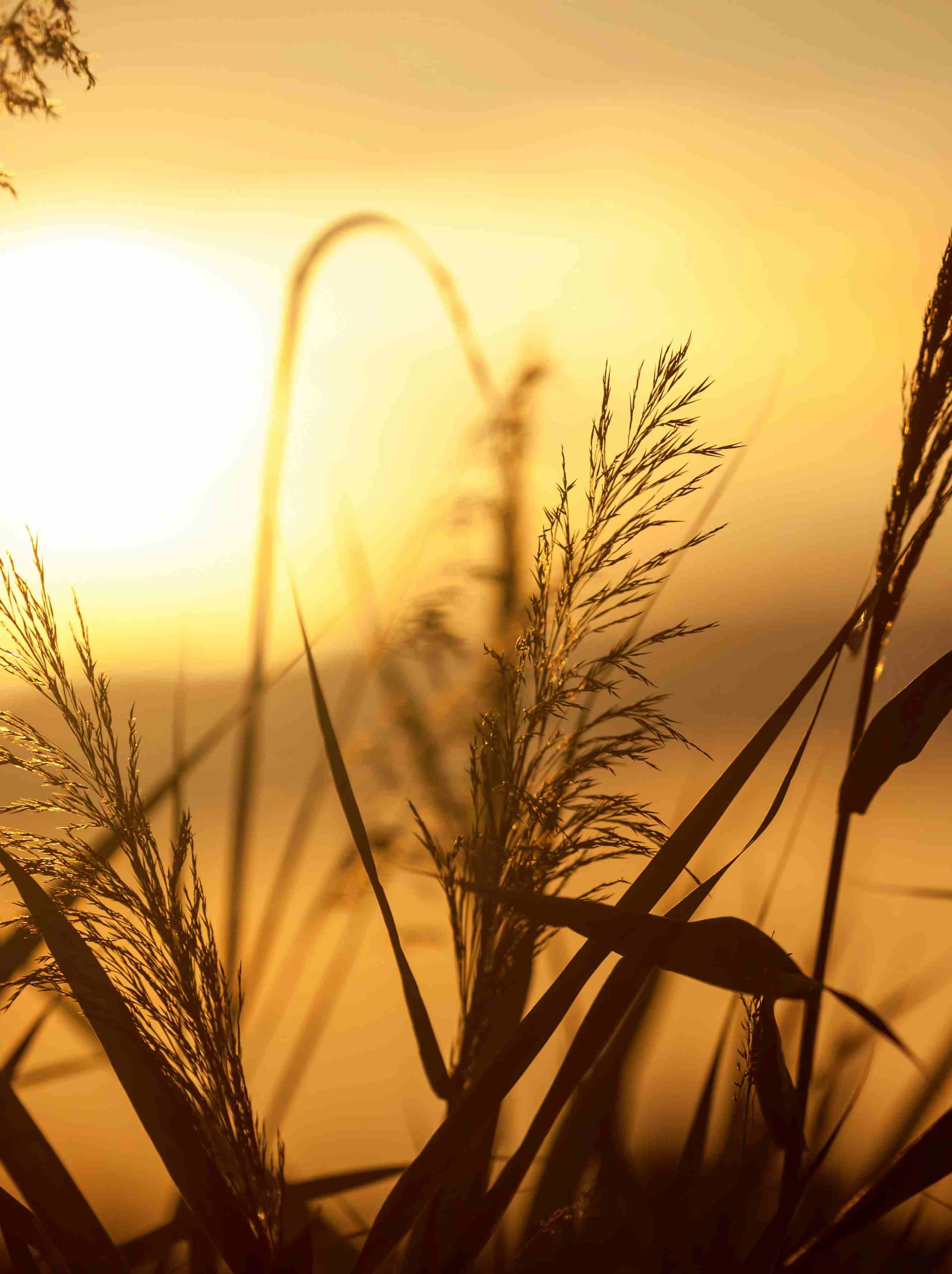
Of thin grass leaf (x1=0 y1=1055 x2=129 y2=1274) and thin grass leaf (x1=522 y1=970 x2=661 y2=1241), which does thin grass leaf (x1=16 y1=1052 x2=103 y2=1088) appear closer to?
thin grass leaf (x1=0 y1=1055 x2=129 y2=1274)

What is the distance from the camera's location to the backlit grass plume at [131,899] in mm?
535

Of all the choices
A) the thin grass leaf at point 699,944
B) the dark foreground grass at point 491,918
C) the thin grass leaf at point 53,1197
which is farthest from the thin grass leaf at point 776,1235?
the thin grass leaf at point 53,1197

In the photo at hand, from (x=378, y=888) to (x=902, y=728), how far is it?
387mm

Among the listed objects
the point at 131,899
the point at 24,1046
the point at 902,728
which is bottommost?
the point at 24,1046

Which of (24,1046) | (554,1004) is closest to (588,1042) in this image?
(554,1004)

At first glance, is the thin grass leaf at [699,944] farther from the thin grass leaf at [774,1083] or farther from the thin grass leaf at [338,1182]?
the thin grass leaf at [338,1182]

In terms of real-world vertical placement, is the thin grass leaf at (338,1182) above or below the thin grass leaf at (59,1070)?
below

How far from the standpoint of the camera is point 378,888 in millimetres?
566

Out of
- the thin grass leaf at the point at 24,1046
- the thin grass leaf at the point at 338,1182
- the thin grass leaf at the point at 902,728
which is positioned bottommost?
the thin grass leaf at the point at 338,1182

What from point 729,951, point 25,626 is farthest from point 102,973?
point 729,951

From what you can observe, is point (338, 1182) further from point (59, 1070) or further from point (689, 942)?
point (689, 942)

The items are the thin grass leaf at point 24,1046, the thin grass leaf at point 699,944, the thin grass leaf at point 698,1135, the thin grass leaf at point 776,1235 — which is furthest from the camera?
the thin grass leaf at point 698,1135

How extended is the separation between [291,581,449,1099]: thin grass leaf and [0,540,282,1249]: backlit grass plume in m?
0.11

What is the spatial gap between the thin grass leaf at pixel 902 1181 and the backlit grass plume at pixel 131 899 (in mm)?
379
